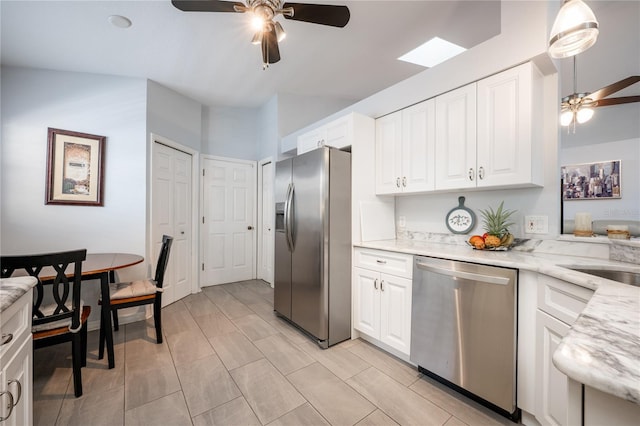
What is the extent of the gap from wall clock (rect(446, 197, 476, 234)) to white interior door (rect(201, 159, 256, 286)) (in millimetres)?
3131

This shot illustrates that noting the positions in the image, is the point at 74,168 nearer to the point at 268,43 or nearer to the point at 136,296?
the point at 136,296

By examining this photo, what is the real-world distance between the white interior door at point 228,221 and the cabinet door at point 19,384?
2.97m

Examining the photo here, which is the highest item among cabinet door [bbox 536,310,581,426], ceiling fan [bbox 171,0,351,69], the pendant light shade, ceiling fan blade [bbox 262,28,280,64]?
ceiling fan [bbox 171,0,351,69]

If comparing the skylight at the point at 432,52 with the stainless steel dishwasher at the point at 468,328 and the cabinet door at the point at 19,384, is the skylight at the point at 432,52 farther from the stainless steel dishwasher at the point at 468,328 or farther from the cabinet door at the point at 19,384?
the cabinet door at the point at 19,384

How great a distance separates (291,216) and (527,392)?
203 cm

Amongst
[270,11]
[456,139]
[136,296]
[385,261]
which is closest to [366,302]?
[385,261]

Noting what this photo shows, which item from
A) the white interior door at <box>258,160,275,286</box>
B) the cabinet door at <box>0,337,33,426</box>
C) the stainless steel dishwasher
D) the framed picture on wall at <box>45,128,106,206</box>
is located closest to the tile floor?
the stainless steel dishwasher

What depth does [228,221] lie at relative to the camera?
13.7 feet

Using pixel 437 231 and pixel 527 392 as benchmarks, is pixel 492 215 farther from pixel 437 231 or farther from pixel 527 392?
pixel 527 392

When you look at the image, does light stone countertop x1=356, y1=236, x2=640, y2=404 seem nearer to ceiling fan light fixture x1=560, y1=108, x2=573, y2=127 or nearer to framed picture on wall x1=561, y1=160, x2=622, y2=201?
framed picture on wall x1=561, y1=160, x2=622, y2=201

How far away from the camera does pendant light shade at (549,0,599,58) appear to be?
1.15m

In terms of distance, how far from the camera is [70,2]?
190cm

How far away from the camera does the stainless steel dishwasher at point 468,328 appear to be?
1.42 metres

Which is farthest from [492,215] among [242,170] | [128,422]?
[242,170]
